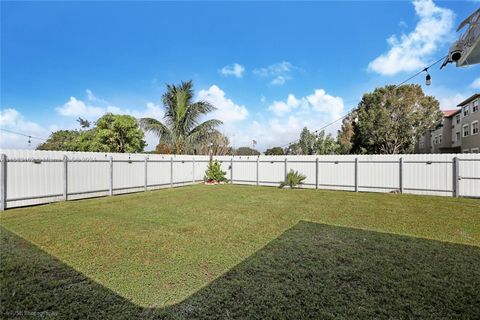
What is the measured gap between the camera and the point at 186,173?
11.7m

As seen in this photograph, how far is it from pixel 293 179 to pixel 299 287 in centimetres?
830

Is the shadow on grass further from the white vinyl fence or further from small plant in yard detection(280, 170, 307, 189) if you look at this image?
small plant in yard detection(280, 170, 307, 189)

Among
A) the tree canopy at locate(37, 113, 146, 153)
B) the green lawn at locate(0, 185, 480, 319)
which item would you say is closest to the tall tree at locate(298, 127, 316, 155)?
the tree canopy at locate(37, 113, 146, 153)

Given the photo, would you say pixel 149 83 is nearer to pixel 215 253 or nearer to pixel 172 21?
pixel 172 21

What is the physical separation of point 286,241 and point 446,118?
30.0 metres

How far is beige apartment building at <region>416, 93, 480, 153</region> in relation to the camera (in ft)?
61.0

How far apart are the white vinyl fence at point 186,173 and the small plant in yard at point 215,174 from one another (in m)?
0.87

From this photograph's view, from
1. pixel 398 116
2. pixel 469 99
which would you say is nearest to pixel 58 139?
pixel 398 116

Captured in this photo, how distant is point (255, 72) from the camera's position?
42.4 feet

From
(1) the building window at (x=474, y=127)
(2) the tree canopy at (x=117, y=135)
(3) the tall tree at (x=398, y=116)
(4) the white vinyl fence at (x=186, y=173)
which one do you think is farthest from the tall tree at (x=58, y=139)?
(1) the building window at (x=474, y=127)

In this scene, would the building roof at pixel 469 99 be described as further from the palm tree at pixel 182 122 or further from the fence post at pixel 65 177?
the fence post at pixel 65 177

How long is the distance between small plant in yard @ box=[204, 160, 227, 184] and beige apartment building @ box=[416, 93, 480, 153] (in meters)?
20.2

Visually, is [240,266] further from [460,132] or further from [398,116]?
[460,132]

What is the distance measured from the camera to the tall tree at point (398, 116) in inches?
830
